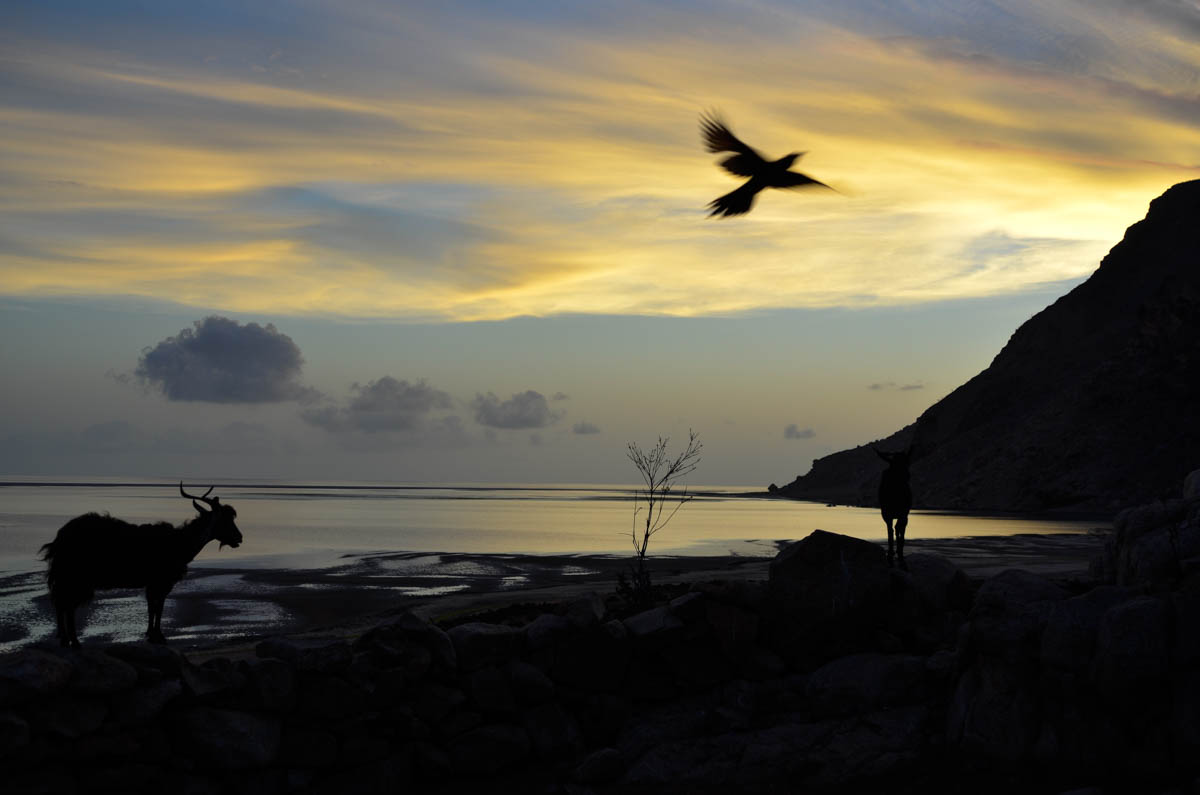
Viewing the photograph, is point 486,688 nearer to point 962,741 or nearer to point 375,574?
point 962,741

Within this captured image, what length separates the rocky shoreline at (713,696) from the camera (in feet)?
35.6

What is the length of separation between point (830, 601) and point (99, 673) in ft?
28.4

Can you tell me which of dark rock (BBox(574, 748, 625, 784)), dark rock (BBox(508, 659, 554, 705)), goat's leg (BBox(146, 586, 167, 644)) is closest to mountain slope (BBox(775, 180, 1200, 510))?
dark rock (BBox(508, 659, 554, 705))

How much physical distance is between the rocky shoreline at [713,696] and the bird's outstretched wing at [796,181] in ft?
15.5

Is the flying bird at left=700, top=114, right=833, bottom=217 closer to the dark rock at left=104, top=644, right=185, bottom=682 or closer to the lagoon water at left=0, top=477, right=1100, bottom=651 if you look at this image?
the dark rock at left=104, top=644, right=185, bottom=682

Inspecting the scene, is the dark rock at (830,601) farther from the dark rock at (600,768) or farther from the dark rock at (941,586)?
the dark rock at (600,768)

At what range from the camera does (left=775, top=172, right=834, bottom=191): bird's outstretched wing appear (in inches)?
501

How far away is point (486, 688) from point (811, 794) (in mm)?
3932

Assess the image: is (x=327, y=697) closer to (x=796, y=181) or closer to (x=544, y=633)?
(x=544, y=633)

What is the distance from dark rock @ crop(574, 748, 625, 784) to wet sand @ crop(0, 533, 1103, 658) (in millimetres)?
7242

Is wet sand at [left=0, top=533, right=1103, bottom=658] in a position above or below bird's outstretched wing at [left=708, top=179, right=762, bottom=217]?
below

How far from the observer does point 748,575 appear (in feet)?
87.9

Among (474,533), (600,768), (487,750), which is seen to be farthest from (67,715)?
(474,533)

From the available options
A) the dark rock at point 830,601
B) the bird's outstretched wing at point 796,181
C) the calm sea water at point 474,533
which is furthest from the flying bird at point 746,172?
the calm sea water at point 474,533
